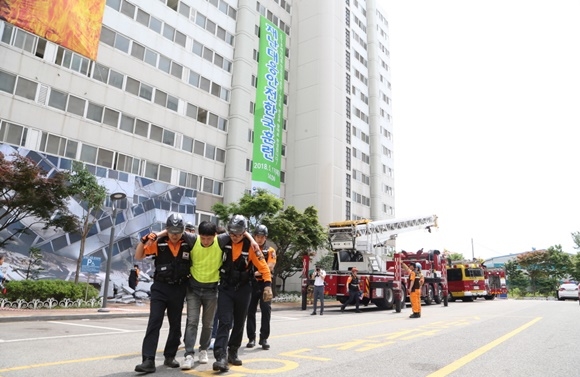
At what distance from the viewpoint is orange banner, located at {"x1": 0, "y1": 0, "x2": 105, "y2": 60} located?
21219 mm

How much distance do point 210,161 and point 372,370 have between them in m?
27.3

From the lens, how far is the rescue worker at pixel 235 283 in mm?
5043

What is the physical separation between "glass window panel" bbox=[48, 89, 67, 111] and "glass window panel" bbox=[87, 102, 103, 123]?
1.43m

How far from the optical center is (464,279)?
27688 mm

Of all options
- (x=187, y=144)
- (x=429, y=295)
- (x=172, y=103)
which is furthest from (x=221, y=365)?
(x=172, y=103)

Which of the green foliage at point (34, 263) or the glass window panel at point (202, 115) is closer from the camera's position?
the green foliage at point (34, 263)

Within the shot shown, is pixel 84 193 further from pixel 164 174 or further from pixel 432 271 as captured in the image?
pixel 432 271

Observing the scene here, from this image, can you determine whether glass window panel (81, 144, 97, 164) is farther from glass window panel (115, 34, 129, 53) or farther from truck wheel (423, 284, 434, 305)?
truck wheel (423, 284, 434, 305)

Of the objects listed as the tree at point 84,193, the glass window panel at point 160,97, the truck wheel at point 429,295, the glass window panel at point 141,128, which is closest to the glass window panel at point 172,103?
the glass window panel at point 160,97

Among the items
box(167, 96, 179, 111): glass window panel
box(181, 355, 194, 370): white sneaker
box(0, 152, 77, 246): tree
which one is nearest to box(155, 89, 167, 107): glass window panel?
box(167, 96, 179, 111): glass window panel

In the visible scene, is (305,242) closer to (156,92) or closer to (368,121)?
(156,92)

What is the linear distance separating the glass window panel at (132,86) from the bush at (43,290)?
46.9ft

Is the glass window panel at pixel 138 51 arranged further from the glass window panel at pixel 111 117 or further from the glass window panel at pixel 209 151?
the glass window panel at pixel 209 151

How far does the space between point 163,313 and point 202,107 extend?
2771cm
